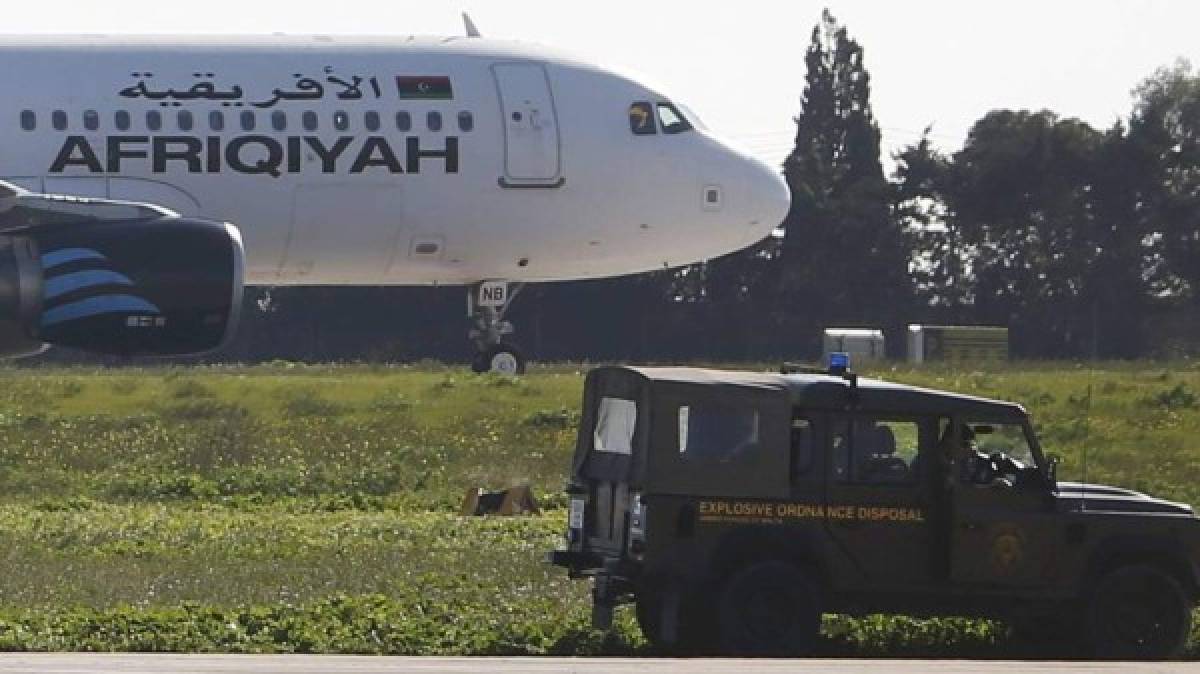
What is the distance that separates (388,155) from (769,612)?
63.5 feet

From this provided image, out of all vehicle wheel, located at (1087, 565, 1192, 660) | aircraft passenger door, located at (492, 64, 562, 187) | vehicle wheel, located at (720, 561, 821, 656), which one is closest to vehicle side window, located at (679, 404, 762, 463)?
vehicle wheel, located at (720, 561, 821, 656)

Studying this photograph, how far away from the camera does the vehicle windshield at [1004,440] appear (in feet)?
57.7

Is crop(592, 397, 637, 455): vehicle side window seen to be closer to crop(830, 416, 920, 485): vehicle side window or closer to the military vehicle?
the military vehicle

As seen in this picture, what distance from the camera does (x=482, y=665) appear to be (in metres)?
15.3

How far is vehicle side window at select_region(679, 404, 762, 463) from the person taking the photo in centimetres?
1698

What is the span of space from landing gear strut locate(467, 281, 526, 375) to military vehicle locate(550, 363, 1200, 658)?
2048 cm

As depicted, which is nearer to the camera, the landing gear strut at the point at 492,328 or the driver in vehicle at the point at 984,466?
the driver in vehicle at the point at 984,466

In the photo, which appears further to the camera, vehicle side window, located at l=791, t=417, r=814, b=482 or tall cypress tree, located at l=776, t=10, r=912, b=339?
tall cypress tree, located at l=776, t=10, r=912, b=339

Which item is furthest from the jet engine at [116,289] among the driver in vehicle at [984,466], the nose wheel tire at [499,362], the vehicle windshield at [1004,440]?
the nose wheel tire at [499,362]

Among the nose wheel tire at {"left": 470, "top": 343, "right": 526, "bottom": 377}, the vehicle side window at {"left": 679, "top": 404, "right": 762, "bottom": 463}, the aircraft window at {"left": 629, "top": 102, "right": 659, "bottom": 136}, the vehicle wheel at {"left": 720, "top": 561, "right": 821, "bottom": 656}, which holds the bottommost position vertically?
the vehicle wheel at {"left": 720, "top": 561, "right": 821, "bottom": 656}

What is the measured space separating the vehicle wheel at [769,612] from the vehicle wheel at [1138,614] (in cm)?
182

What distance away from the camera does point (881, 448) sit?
56.9ft

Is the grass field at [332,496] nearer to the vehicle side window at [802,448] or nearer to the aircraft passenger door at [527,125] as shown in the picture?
the vehicle side window at [802,448]

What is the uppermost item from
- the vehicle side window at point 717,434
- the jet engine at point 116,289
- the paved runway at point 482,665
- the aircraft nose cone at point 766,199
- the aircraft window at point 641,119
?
the aircraft window at point 641,119
